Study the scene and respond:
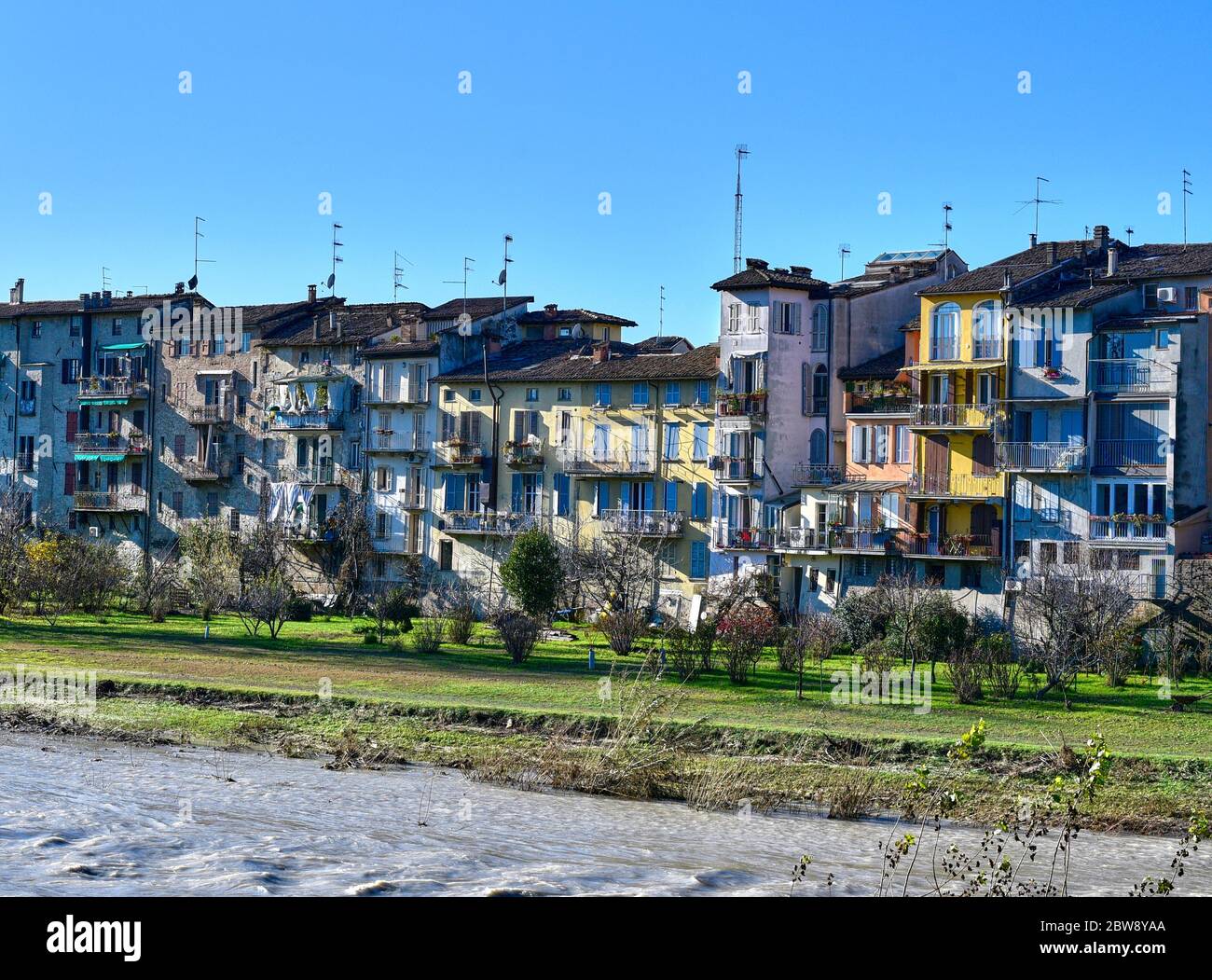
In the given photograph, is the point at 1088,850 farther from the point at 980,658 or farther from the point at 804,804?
the point at 980,658

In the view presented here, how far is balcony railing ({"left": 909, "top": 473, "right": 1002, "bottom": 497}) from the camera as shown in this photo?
2202 inches

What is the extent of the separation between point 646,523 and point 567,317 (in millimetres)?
16016

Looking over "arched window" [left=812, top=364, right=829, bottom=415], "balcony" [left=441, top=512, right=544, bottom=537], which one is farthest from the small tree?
"arched window" [left=812, top=364, right=829, bottom=415]

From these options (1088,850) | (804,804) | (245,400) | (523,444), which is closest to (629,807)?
(804,804)

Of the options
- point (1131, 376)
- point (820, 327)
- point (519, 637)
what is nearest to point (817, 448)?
point (820, 327)

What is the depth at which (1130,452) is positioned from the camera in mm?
52938

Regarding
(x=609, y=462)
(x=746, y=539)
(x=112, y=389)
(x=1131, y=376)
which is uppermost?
(x=112, y=389)

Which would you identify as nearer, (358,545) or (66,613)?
(66,613)

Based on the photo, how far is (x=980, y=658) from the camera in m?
39.2

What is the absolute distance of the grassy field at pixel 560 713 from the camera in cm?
2902

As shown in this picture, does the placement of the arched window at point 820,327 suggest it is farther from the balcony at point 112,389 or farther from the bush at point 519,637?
the balcony at point 112,389

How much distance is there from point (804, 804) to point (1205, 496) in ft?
98.0

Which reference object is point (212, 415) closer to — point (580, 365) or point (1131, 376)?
→ point (580, 365)

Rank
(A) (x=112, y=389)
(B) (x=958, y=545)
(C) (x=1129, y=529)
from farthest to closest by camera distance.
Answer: (A) (x=112, y=389), (B) (x=958, y=545), (C) (x=1129, y=529)
